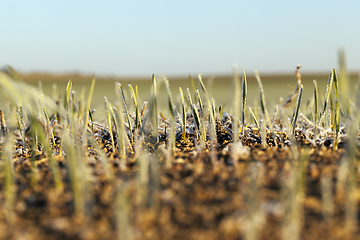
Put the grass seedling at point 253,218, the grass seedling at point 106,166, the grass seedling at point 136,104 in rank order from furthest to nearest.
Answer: the grass seedling at point 136,104 → the grass seedling at point 106,166 → the grass seedling at point 253,218

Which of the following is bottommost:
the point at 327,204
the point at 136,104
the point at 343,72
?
the point at 327,204

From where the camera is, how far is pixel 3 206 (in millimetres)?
699

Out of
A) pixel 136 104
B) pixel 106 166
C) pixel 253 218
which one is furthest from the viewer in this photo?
pixel 136 104

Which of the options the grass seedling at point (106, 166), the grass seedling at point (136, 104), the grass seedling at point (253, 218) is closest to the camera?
the grass seedling at point (253, 218)

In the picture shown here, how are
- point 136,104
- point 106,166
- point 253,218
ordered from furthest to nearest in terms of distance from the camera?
point 136,104 < point 106,166 < point 253,218

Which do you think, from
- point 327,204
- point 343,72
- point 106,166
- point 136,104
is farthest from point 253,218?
point 136,104

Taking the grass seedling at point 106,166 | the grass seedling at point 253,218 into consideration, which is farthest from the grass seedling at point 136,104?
the grass seedling at point 253,218

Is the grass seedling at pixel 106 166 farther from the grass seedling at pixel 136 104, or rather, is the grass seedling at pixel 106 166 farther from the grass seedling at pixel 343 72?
the grass seedling at pixel 343 72

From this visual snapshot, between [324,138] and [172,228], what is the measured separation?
777 mm

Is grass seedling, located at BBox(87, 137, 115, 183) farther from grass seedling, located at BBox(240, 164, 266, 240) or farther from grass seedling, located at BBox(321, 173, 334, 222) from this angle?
grass seedling, located at BBox(321, 173, 334, 222)

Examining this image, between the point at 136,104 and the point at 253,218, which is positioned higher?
the point at 136,104

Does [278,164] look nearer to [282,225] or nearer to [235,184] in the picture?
[235,184]

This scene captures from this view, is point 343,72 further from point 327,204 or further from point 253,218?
point 253,218

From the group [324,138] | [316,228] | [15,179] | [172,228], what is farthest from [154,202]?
[324,138]
